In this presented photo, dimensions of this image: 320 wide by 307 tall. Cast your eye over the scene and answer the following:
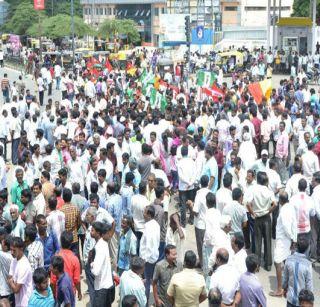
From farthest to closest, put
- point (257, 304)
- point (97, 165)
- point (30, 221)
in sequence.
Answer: point (97, 165)
point (30, 221)
point (257, 304)

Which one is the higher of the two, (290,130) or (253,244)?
(290,130)

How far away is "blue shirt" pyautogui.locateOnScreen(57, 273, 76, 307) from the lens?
7879 millimetres

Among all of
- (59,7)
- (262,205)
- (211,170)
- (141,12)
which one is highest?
(59,7)

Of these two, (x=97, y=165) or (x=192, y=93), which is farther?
(x=192, y=93)

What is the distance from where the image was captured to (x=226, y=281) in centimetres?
804

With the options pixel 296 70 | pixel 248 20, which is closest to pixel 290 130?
pixel 296 70

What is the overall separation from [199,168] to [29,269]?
5372 mm

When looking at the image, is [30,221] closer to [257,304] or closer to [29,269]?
[29,269]

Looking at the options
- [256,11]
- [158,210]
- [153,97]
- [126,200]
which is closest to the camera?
[158,210]

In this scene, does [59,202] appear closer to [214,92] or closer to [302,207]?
[302,207]

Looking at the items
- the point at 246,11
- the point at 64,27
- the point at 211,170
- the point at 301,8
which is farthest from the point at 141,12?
the point at 211,170

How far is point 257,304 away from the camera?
7.98 metres

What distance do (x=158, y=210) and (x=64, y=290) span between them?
2.53 meters

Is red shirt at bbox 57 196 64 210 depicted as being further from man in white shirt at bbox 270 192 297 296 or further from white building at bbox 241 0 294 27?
white building at bbox 241 0 294 27
